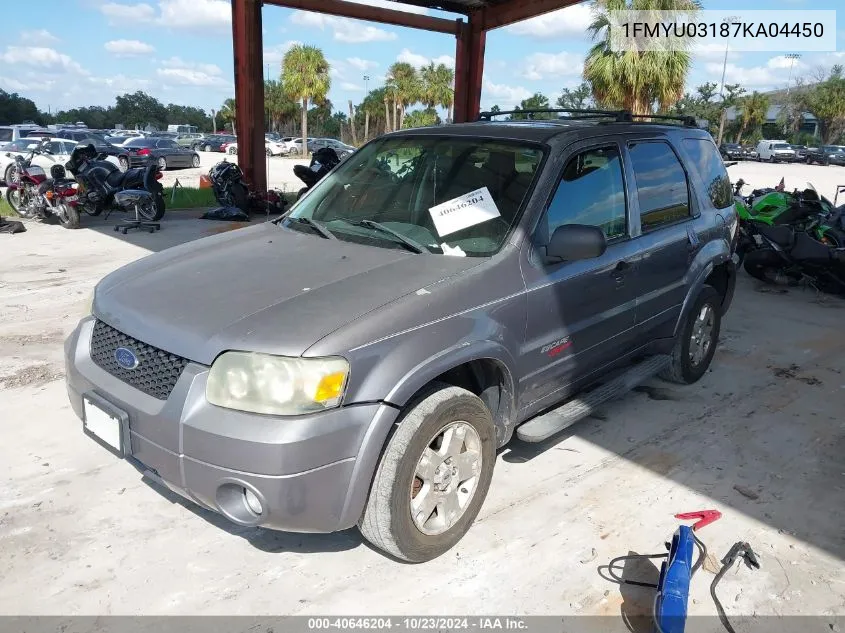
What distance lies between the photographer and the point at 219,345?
2443mm

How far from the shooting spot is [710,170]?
4.86m

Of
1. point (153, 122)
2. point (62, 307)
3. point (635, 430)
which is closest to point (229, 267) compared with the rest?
point (635, 430)

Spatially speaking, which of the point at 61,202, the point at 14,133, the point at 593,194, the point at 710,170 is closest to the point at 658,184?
the point at 593,194

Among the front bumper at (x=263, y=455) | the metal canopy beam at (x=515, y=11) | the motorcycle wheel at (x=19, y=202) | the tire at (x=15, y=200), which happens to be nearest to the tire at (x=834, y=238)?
the metal canopy beam at (x=515, y=11)

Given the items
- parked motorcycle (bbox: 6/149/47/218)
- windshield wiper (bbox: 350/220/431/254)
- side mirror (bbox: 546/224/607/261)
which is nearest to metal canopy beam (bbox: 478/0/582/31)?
parked motorcycle (bbox: 6/149/47/218)

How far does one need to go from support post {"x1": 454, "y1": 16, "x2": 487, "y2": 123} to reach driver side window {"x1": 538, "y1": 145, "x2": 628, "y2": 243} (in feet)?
30.4

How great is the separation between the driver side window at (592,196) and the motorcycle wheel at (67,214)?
966 cm

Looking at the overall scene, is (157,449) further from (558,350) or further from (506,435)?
(558,350)

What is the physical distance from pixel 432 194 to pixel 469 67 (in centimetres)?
1038

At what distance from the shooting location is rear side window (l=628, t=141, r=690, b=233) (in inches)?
157

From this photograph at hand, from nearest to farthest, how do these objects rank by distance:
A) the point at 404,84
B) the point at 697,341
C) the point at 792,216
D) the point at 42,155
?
the point at 697,341
the point at 792,216
the point at 42,155
the point at 404,84

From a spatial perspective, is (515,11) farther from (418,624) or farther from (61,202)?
(418,624)

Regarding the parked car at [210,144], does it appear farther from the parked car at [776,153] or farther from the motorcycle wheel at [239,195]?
the parked car at [776,153]

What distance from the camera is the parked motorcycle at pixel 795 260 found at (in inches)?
306
